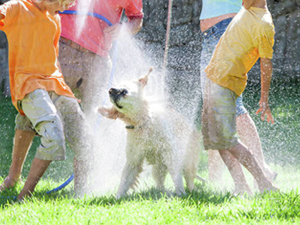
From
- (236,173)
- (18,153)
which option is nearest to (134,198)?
(236,173)

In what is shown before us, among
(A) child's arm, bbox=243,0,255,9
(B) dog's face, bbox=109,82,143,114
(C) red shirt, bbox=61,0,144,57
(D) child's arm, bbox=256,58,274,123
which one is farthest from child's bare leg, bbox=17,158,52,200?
(A) child's arm, bbox=243,0,255,9

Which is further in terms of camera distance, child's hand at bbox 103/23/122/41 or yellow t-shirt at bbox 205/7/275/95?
child's hand at bbox 103/23/122/41

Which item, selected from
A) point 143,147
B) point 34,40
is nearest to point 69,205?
point 143,147

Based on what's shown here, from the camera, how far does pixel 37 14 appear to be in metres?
3.27

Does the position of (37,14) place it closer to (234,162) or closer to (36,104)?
(36,104)

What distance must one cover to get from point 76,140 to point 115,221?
3.45 feet

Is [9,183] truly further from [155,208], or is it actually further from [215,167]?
[215,167]

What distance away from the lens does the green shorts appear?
3406mm

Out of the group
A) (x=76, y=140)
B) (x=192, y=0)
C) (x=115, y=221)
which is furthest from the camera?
(x=192, y=0)

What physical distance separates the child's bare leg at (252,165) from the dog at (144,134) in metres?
0.47

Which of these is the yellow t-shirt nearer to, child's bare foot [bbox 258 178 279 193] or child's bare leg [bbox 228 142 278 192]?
child's bare leg [bbox 228 142 278 192]

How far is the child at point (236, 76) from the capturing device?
3.31 meters

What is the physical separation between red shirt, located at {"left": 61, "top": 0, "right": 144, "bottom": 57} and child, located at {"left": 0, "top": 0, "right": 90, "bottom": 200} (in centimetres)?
40

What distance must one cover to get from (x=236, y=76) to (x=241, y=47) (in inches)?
9.3
